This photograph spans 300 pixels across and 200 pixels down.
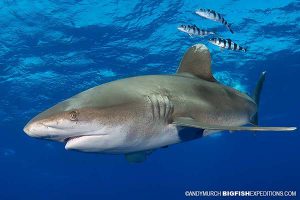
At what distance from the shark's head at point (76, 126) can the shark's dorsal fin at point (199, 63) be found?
2.46m

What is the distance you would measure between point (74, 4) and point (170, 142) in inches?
445

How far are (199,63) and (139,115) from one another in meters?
2.25

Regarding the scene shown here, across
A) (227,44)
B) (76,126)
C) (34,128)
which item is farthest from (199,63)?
(227,44)

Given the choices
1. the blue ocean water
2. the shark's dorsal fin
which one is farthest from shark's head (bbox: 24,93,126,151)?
the blue ocean water

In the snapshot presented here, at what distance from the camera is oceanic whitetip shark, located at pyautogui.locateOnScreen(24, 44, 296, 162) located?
3261 mm

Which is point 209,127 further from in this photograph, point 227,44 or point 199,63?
point 227,44

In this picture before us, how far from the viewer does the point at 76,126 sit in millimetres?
3238

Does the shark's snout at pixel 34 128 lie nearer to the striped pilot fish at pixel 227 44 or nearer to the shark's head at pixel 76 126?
the shark's head at pixel 76 126

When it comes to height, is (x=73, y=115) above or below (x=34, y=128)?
above

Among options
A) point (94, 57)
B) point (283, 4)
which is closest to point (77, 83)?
point (94, 57)

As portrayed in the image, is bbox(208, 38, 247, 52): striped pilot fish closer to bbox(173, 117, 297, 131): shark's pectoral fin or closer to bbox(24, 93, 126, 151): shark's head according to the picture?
bbox(173, 117, 297, 131): shark's pectoral fin

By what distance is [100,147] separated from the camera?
3537 mm

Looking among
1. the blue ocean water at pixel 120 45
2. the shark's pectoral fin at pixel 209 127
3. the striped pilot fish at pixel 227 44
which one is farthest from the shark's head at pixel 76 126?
the blue ocean water at pixel 120 45

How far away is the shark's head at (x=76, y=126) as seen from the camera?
3.16 meters
